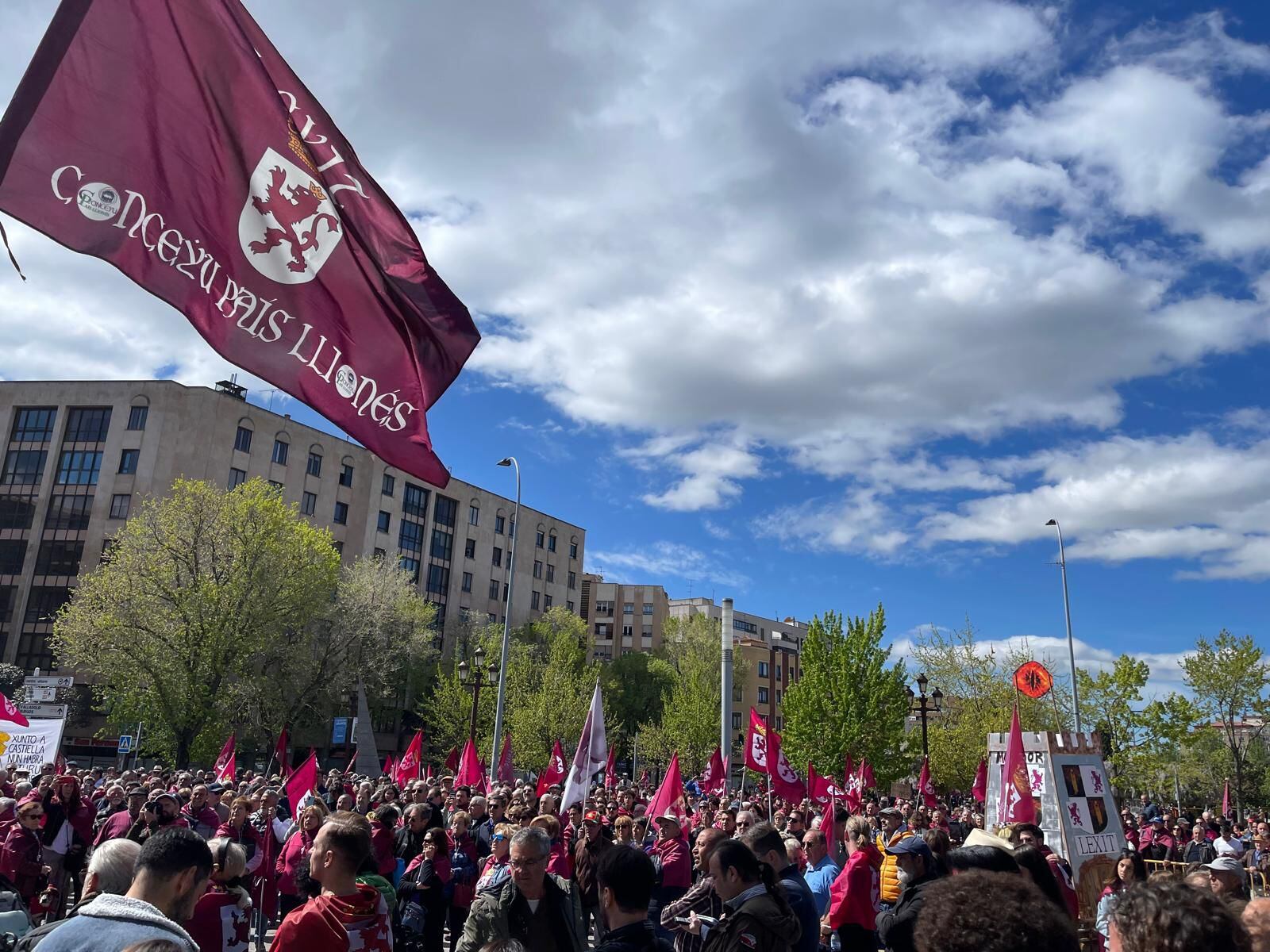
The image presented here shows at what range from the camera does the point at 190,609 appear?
1554 inches

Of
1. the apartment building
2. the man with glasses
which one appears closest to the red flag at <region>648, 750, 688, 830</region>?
the man with glasses

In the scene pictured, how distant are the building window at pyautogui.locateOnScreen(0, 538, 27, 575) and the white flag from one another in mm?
56117

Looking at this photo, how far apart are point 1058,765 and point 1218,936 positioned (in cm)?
1372

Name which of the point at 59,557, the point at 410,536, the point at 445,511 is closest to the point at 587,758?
the point at 59,557

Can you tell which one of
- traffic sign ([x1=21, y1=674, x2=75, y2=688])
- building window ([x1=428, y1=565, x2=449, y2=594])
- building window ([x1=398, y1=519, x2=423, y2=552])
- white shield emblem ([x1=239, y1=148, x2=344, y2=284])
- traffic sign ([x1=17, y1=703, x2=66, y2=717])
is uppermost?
building window ([x1=398, y1=519, x2=423, y2=552])

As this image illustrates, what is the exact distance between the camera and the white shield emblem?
5.71m

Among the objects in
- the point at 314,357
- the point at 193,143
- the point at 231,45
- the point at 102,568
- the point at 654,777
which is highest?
the point at 102,568

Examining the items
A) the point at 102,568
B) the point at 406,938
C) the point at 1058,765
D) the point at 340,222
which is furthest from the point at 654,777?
the point at 340,222

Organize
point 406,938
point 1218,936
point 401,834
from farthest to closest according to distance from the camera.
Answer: point 401,834 → point 406,938 → point 1218,936

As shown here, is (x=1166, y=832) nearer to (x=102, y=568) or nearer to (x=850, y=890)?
(x=850, y=890)

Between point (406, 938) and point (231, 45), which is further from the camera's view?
point (406, 938)

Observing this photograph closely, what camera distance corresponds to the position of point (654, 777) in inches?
3014

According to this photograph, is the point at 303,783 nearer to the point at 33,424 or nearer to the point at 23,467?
Answer: the point at 23,467

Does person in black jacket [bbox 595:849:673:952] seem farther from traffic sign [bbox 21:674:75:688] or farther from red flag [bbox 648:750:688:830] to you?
traffic sign [bbox 21:674:75:688]
